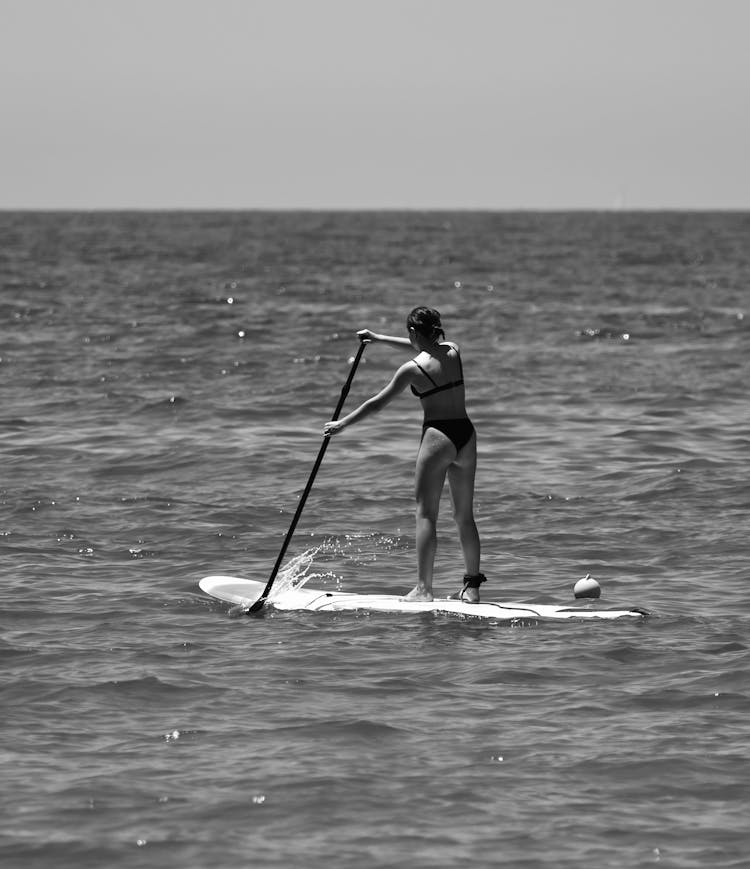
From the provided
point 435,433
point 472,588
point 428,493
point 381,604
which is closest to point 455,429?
point 435,433

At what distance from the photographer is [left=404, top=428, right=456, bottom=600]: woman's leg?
1137cm

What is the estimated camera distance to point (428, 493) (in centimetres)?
1142

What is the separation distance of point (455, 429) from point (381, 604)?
4.67 ft

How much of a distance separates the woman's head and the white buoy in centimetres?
215

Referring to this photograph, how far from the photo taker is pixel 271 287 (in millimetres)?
48844

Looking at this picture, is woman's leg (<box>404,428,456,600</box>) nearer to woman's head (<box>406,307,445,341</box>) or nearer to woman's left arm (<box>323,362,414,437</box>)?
woman's left arm (<box>323,362,414,437</box>)

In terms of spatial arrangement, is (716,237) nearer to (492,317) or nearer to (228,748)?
(492,317)

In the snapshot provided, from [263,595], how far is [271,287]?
37721 millimetres

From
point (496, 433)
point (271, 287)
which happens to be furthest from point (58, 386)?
point (271, 287)

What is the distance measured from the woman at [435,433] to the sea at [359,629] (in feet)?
2.24

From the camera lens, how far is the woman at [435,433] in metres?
11.1

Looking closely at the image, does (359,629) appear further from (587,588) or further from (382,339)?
(382,339)

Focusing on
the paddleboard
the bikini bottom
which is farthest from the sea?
the bikini bottom

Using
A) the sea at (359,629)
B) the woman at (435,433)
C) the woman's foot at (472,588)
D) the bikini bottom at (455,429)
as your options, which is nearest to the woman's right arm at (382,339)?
the woman at (435,433)
